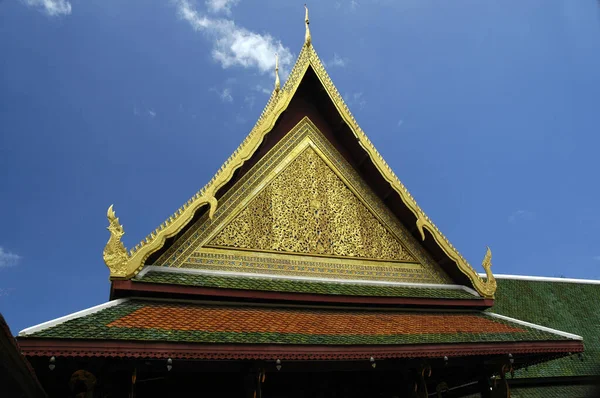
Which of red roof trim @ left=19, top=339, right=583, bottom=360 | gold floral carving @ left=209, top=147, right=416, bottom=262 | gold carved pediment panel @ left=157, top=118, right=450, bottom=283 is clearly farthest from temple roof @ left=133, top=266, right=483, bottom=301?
red roof trim @ left=19, top=339, right=583, bottom=360

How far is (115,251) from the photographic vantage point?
5.70m

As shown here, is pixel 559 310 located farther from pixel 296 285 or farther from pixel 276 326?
pixel 276 326

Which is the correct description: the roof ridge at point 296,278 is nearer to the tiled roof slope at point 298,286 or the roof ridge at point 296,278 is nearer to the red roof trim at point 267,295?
the tiled roof slope at point 298,286

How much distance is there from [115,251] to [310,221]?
8.96 ft

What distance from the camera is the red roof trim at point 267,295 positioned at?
5.70m

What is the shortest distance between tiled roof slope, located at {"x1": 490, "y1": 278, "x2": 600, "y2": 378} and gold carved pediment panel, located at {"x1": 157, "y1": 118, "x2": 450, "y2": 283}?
4064 mm

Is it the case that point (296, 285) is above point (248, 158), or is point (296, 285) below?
below

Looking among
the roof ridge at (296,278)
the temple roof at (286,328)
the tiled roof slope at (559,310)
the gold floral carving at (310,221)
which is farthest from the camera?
the tiled roof slope at (559,310)

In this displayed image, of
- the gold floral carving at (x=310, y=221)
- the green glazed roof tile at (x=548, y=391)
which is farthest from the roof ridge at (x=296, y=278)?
the green glazed roof tile at (x=548, y=391)

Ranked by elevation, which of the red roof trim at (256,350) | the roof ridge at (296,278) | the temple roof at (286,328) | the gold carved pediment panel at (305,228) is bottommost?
the red roof trim at (256,350)

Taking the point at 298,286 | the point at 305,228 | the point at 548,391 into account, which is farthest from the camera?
the point at 548,391

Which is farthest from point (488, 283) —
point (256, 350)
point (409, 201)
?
point (256, 350)

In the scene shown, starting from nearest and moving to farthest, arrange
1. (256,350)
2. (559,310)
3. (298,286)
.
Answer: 1. (256,350)
2. (298,286)
3. (559,310)

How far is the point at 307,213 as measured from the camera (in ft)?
24.1
